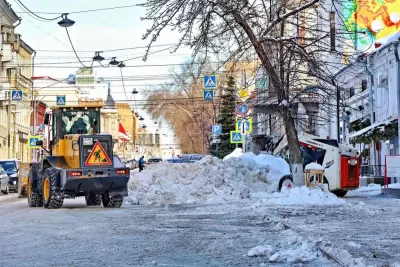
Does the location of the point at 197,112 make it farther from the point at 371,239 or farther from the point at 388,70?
the point at 371,239

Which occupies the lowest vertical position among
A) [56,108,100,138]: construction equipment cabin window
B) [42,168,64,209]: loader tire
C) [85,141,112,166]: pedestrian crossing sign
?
[42,168,64,209]: loader tire

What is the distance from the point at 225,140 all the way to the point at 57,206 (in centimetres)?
4503

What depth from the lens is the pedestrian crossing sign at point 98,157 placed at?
22.2m

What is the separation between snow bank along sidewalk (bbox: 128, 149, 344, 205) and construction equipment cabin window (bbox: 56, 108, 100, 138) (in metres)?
3.35

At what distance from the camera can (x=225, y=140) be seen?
219 ft

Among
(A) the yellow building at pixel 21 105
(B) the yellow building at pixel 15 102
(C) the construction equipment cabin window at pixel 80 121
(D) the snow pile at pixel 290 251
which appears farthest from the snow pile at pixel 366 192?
(A) the yellow building at pixel 21 105

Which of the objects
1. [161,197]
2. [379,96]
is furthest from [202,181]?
[379,96]

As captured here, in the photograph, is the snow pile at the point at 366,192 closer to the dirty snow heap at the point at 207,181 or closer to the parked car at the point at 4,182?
the dirty snow heap at the point at 207,181

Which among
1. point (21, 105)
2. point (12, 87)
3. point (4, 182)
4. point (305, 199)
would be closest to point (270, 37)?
point (305, 199)

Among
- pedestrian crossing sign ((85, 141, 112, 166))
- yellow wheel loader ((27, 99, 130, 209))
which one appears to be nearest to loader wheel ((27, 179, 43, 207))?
yellow wheel loader ((27, 99, 130, 209))

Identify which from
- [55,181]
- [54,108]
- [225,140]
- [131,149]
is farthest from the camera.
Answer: [131,149]

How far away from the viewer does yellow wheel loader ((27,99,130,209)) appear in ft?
71.9

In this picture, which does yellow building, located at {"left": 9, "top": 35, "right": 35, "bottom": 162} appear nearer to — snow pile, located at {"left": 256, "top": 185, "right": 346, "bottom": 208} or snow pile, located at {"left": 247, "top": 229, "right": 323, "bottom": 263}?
snow pile, located at {"left": 256, "top": 185, "right": 346, "bottom": 208}

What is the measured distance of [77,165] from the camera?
22.2 m
